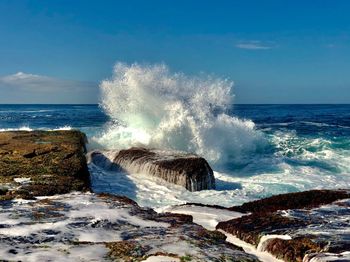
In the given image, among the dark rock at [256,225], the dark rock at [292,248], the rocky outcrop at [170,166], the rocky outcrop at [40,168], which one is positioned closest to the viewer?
the dark rock at [292,248]

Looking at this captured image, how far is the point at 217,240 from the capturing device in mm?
5906

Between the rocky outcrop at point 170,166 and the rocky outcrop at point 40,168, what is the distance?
81.4 inches

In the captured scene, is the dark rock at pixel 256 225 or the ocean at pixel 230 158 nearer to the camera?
the dark rock at pixel 256 225

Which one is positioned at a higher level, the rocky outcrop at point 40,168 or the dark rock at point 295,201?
the rocky outcrop at point 40,168

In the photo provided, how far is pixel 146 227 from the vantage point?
6.33 m

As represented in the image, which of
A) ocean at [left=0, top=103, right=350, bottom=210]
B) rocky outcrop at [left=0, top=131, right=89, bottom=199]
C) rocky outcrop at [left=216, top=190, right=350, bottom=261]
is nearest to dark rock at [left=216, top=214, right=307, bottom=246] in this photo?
rocky outcrop at [left=216, top=190, right=350, bottom=261]

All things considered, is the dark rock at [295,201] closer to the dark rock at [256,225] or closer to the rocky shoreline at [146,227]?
the rocky shoreline at [146,227]

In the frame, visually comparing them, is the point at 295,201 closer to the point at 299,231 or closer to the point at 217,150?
the point at 299,231

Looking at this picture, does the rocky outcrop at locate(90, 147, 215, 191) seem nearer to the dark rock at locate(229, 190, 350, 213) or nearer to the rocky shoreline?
the rocky shoreline

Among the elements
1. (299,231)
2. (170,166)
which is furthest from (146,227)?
(170,166)

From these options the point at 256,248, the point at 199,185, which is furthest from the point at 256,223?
the point at 199,185

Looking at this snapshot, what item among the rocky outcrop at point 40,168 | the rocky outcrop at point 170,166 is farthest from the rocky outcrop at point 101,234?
the rocky outcrop at point 170,166

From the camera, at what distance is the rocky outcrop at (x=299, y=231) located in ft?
18.2

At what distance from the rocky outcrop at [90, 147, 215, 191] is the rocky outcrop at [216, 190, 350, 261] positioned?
5621 millimetres
